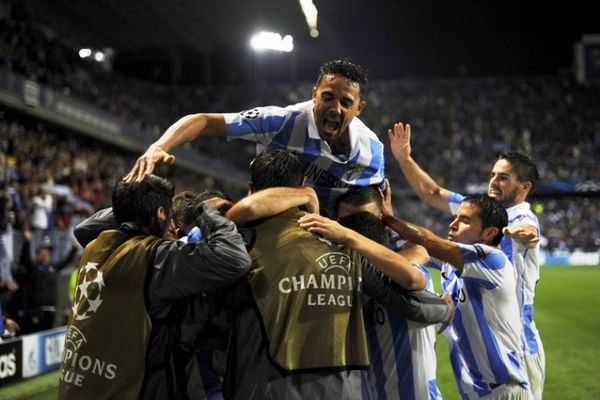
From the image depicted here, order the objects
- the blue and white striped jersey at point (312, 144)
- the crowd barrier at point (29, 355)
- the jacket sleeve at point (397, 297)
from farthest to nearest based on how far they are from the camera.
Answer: the crowd barrier at point (29, 355) < the blue and white striped jersey at point (312, 144) < the jacket sleeve at point (397, 297)

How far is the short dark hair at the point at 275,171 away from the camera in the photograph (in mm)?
2963

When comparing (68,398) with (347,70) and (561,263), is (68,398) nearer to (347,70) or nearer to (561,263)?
(347,70)

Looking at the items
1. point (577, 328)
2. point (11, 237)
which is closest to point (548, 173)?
point (577, 328)

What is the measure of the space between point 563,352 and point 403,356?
8.16 m

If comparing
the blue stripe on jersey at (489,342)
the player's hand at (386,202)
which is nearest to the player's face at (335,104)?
the player's hand at (386,202)

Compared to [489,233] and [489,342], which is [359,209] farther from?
[489,342]

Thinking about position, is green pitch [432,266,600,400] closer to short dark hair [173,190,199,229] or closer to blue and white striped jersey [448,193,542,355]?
blue and white striped jersey [448,193,542,355]

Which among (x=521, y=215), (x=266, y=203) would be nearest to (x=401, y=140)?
(x=521, y=215)

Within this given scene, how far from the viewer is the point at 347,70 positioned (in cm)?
365

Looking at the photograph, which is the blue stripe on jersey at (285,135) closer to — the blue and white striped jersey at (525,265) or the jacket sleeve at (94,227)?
the jacket sleeve at (94,227)

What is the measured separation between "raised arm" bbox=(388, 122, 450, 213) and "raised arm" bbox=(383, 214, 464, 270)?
1346mm

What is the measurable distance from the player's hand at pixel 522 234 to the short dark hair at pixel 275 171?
1.53 m

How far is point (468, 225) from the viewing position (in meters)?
3.85

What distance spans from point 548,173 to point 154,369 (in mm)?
41751
